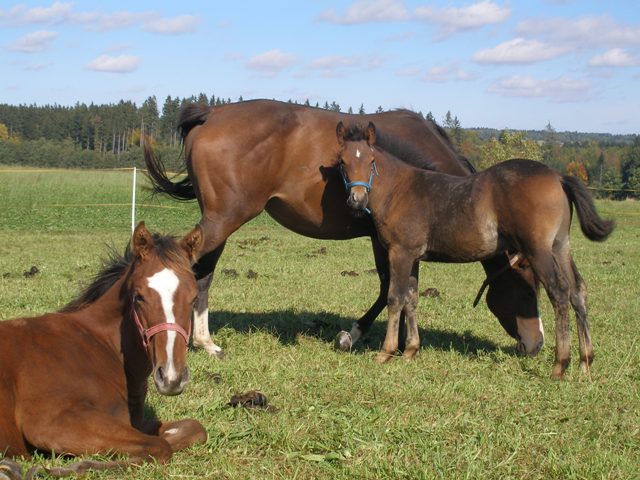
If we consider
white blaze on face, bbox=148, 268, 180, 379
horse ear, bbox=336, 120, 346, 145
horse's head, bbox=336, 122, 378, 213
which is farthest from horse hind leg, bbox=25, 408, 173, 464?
horse ear, bbox=336, 120, 346, 145

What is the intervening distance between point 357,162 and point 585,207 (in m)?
2.17

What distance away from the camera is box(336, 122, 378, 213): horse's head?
7168 mm

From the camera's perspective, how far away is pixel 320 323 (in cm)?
873

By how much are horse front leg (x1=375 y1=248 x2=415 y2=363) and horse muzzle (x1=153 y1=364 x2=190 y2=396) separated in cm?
372

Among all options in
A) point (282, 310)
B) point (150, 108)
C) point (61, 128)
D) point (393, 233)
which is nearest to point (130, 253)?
point (393, 233)

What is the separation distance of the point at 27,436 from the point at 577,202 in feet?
16.4

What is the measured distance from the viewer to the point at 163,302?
12.7 feet

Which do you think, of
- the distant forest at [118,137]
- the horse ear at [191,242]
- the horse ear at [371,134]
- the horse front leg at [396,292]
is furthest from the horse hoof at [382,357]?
the distant forest at [118,137]

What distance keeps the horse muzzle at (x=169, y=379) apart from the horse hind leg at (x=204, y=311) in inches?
139

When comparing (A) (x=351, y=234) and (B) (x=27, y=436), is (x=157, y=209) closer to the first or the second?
(A) (x=351, y=234)

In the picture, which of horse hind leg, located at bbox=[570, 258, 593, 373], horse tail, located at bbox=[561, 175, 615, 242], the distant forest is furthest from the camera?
the distant forest

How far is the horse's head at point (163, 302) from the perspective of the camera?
3723 mm

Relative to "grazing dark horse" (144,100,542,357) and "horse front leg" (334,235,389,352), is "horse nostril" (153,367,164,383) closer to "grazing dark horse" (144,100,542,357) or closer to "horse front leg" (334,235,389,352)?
"grazing dark horse" (144,100,542,357)

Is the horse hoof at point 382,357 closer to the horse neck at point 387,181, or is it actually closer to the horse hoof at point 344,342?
the horse hoof at point 344,342
